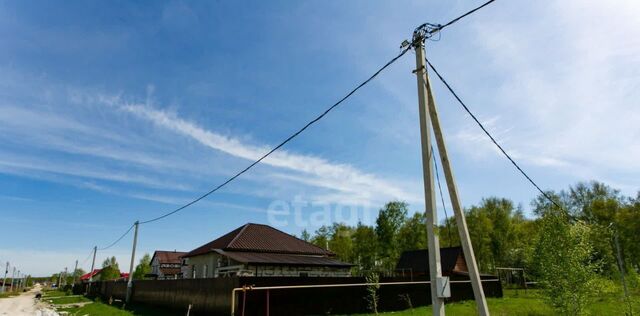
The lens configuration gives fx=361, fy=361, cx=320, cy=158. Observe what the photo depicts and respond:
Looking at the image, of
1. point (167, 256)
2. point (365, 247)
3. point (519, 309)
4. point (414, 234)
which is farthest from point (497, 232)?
point (167, 256)

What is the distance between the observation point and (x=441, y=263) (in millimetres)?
31297

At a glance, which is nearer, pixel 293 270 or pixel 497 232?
pixel 293 270

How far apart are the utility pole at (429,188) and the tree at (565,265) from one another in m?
8.91

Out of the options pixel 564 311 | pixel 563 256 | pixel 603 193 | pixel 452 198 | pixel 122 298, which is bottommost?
pixel 122 298

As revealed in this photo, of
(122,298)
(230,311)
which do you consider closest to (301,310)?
(230,311)

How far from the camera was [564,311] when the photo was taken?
12.3 m

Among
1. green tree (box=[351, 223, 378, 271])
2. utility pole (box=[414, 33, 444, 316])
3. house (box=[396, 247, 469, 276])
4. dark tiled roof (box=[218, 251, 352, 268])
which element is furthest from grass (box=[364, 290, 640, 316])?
green tree (box=[351, 223, 378, 271])

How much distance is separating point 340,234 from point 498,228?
20.9 metres

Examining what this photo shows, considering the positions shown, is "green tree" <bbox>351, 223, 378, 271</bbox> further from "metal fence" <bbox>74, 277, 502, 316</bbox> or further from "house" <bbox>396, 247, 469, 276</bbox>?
"metal fence" <bbox>74, 277, 502, 316</bbox>

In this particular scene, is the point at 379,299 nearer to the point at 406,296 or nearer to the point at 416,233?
the point at 406,296

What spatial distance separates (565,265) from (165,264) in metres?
55.4

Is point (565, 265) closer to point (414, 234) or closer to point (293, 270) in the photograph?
point (293, 270)

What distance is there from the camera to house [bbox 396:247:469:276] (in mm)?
32219

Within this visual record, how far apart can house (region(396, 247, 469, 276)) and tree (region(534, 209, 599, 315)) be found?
16.6m
